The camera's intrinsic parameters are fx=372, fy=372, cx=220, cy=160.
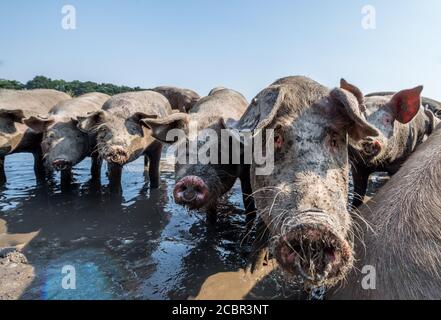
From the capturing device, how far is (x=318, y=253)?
237cm

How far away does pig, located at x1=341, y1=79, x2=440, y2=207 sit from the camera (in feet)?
14.5

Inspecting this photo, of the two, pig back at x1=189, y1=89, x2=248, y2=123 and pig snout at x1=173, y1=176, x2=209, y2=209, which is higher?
pig back at x1=189, y1=89, x2=248, y2=123

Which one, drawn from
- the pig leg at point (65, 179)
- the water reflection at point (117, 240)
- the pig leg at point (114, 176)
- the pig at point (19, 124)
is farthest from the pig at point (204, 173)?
the pig at point (19, 124)

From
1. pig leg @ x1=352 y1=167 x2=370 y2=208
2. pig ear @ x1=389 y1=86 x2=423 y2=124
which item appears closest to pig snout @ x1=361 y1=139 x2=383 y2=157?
pig ear @ x1=389 y1=86 x2=423 y2=124

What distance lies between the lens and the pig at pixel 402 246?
2.43 m

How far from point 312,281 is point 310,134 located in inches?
46.6

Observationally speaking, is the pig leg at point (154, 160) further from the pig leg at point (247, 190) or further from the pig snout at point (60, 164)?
the pig leg at point (247, 190)

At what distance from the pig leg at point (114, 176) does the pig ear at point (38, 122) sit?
143 cm

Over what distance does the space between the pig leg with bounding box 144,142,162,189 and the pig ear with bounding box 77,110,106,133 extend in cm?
129

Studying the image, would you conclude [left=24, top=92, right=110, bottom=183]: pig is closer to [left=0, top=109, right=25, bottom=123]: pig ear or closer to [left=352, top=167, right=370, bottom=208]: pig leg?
[left=0, top=109, right=25, bottom=123]: pig ear

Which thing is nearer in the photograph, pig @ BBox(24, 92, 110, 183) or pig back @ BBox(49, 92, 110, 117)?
pig @ BBox(24, 92, 110, 183)
